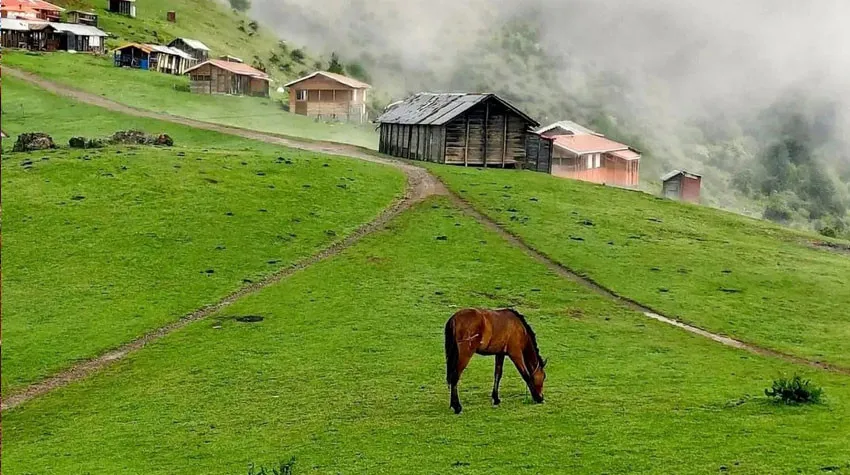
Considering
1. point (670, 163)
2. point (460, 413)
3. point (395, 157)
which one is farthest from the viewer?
point (670, 163)

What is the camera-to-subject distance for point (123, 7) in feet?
488

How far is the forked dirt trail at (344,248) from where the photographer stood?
98.2 ft

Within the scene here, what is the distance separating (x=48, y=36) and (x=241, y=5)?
282 feet

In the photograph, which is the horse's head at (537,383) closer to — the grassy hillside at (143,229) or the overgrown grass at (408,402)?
the overgrown grass at (408,402)

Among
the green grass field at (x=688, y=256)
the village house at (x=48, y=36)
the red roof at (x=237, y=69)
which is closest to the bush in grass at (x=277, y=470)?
the green grass field at (x=688, y=256)

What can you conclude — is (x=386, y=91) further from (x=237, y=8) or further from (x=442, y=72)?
(x=237, y=8)

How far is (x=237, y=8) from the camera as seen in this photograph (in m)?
196

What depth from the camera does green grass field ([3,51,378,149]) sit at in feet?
300

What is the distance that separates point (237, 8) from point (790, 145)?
110 m

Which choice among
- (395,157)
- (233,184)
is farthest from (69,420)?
(395,157)

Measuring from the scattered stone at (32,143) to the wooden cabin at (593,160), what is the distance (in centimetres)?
4189

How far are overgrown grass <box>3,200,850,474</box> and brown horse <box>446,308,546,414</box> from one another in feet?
2.40

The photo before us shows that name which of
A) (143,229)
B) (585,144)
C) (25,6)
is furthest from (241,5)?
(143,229)

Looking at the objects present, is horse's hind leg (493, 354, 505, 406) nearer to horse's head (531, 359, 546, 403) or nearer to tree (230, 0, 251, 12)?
horse's head (531, 359, 546, 403)
